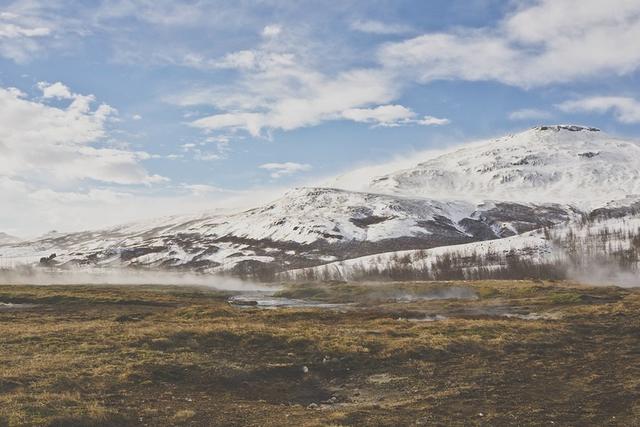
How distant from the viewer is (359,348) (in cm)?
3972

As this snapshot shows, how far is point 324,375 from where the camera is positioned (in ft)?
115

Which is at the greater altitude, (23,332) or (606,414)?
(23,332)

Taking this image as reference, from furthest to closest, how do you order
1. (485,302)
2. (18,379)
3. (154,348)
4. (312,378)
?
(485,302) < (154,348) < (312,378) < (18,379)

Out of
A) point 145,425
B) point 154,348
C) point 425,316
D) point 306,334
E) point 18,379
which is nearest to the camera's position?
point 145,425

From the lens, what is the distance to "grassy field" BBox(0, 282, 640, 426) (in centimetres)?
2505

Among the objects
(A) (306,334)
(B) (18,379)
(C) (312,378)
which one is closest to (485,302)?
(A) (306,334)

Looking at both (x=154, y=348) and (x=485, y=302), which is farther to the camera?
(x=485, y=302)

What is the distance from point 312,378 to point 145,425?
12741 mm

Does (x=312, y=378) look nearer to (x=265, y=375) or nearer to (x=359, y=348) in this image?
(x=265, y=375)

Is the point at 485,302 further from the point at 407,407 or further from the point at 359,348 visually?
→ the point at 407,407

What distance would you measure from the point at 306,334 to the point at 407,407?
732 inches

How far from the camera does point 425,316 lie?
249ft

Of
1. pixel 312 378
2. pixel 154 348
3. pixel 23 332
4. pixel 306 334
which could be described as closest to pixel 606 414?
pixel 312 378

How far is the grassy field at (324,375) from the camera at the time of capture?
82.2ft
